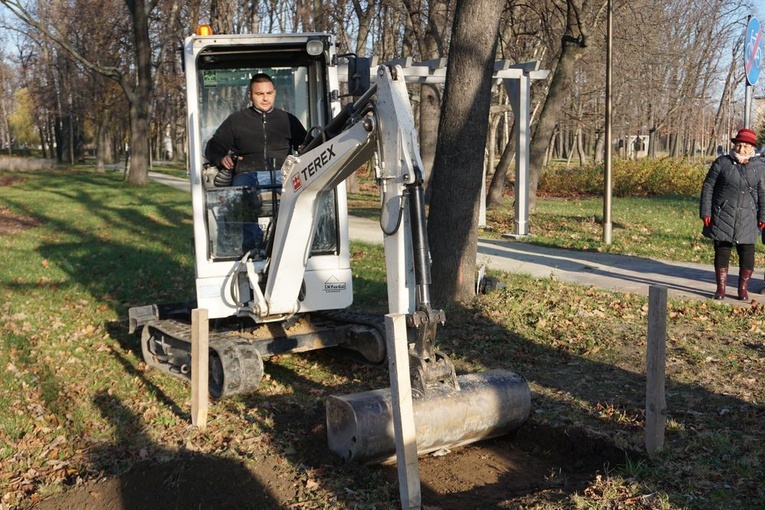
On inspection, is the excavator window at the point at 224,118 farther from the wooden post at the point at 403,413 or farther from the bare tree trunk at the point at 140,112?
the bare tree trunk at the point at 140,112

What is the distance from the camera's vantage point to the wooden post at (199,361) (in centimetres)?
639

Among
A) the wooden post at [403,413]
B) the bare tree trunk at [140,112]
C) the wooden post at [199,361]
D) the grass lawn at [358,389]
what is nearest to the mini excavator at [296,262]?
the grass lawn at [358,389]

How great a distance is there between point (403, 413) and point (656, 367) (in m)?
1.76

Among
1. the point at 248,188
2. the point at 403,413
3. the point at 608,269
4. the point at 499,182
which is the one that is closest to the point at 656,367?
the point at 403,413

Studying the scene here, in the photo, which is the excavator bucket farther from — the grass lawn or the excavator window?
the excavator window

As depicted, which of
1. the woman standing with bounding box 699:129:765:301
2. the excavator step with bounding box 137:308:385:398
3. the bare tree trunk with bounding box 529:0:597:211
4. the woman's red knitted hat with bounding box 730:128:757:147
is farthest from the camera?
the bare tree trunk with bounding box 529:0:597:211

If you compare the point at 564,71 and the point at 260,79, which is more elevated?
the point at 564,71

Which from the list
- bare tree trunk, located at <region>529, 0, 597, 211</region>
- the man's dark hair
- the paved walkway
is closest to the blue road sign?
the paved walkway

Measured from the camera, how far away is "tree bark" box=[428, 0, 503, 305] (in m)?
9.59

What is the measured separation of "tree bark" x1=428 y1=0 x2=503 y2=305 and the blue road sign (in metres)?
2.87

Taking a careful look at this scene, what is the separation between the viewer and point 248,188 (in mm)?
7645

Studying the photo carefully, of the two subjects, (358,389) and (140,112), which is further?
(140,112)

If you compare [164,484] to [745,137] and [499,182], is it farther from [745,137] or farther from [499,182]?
[499,182]

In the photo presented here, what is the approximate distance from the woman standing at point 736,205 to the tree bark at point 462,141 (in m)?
2.77
